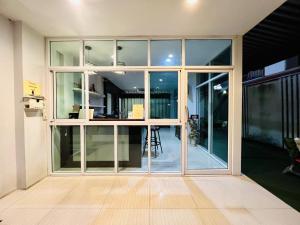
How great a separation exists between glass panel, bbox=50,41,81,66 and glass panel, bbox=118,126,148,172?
1.83 meters

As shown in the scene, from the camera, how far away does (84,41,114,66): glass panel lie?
4.31 meters

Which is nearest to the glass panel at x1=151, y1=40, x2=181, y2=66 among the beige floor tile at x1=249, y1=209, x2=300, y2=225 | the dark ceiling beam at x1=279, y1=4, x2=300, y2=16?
the dark ceiling beam at x1=279, y1=4, x2=300, y2=16

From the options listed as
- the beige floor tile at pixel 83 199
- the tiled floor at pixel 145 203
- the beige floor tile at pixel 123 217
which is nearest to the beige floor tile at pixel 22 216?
the tiled floor at pixel 145 203

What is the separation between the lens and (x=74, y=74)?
4.48 meters

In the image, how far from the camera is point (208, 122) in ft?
17.9

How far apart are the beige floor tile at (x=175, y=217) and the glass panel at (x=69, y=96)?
264 centimetres

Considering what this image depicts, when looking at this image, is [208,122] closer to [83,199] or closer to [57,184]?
[83,199]

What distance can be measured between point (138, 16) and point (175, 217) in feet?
10.3

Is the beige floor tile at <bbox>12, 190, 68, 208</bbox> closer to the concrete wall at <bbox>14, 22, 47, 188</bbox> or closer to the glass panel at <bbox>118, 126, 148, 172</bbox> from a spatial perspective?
the concrete wall at <bbox>14, 22, 47, 188</bbox>

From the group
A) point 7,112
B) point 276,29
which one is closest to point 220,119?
point 276,29

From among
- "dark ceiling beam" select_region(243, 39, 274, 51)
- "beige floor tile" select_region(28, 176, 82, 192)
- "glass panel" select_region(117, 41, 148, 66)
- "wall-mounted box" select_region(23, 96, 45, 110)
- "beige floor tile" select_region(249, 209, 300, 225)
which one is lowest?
"beige floor tile" select_region(249, 209, 300, 225)

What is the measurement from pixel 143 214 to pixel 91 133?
2301 mm

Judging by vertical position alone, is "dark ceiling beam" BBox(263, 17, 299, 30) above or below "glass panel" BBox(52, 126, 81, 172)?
above

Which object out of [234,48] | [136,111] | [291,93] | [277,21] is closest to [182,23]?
[234,48]
